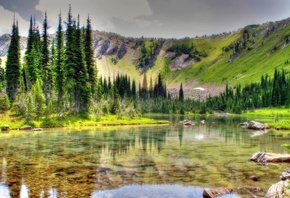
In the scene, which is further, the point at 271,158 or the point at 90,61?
the point at 90,61

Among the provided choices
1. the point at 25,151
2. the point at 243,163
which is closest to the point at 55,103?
the point at 25,151

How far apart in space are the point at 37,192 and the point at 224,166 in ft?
53.3

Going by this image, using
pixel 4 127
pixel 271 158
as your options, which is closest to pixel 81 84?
pixel 4 127

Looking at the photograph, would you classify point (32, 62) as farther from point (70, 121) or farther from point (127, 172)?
point (127, 172)

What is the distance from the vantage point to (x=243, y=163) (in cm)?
2892

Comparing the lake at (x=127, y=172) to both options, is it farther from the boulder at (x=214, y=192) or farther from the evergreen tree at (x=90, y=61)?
the evergreen tree at (x=90, y=61)

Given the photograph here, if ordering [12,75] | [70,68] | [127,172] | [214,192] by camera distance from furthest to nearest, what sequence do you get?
[12,75] < [70,68] < [127,172] < [214,192]

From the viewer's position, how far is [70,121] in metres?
74.9

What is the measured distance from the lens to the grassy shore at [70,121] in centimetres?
6569

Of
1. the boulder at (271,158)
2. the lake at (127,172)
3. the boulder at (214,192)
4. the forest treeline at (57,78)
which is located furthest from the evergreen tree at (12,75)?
the boulder at (214,192)

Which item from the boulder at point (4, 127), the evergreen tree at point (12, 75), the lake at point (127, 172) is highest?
the evergreen tree at point (12, 75)

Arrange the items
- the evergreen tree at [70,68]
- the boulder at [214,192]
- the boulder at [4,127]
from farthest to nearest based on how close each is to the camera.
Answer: the evergreen tree at [70,68], the boulder at [4,127], the boulder at [214,192]

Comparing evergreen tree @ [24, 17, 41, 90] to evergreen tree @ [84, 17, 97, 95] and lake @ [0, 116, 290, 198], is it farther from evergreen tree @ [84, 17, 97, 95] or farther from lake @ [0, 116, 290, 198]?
lake @ [0, 116, 290, 198]

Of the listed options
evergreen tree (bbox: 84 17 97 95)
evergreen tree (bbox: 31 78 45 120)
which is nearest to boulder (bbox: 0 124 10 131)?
evergreen tree (bbox: 31 78 45 120)
